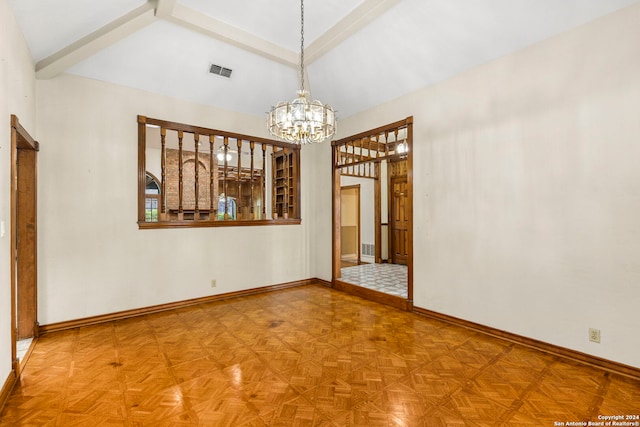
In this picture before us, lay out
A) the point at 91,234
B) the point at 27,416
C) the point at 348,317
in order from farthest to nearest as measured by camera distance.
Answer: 1. the point at 348,317
2. the point at 91,234
3. the point at 27,416

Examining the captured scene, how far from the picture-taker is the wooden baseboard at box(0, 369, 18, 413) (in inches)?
82.4

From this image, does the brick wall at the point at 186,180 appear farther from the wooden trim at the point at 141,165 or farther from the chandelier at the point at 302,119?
the chandelier at the point at 302,119

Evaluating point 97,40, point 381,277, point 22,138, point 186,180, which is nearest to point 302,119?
point 97,40

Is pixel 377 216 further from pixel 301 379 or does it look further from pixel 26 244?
pixel 26 244

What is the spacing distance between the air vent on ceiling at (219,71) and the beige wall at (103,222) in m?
0.61

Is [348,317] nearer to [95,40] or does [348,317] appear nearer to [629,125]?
[629,125]

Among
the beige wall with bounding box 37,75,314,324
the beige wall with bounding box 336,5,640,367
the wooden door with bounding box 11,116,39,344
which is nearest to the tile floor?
the beige wall with bounding box 336,5,640,367

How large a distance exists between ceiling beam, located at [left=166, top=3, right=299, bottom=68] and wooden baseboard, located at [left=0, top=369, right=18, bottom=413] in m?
3.53

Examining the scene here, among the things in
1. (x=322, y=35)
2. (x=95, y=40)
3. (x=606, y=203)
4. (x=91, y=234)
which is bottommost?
(x=91, y=234)

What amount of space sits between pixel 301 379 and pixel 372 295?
2.48 meters

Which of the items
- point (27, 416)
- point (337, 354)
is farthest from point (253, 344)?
point (27, 416)

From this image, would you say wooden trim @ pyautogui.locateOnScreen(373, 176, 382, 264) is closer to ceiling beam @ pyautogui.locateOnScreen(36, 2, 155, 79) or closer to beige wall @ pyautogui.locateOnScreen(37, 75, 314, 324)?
beige wall @ pyautogui.locateOnScreen(37, 75, 314, 324)

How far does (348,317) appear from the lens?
3.94 metres

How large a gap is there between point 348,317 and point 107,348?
2.62m
